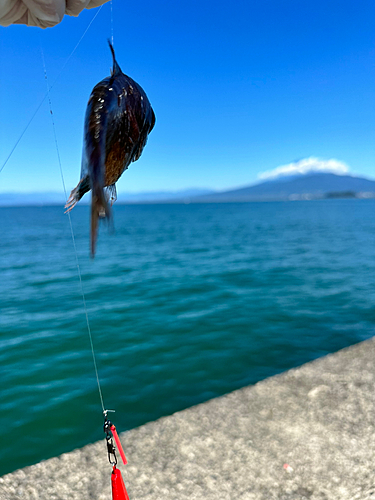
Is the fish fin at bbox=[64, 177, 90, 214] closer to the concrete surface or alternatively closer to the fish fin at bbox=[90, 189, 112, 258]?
the fish fin at bbox=[90, 189, 112, 258]

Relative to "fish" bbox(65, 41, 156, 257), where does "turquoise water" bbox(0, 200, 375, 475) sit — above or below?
below

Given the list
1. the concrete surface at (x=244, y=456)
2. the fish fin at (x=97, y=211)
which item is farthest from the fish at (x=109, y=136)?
the concrete surface at (x=244, y=456)

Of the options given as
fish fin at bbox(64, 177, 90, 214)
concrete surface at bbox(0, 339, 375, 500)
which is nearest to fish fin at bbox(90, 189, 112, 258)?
fish fin at bbox(64, 177, 90, 214)

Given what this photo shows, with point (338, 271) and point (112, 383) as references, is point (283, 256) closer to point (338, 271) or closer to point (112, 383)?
point (338, 271)

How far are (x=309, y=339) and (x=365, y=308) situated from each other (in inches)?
146

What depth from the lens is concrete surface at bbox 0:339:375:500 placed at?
3.49m

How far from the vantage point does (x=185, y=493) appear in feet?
11.4

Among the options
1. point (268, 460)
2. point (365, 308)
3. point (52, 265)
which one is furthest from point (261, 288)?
point (52, 265)

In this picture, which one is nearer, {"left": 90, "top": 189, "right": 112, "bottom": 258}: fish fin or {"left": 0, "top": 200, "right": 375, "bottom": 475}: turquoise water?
{"left": 90, "top": 189, "right": 112, "bottom": 258}: fish fin

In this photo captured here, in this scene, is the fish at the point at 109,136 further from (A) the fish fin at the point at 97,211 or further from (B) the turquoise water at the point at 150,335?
(B) the turquoise water at the point at 150,335

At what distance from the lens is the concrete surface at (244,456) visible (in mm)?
3486

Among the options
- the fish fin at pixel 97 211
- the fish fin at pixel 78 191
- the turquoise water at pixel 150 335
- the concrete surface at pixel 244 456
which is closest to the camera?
the fish fin at pixel 97 211

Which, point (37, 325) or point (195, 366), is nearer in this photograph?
point (195, 366)

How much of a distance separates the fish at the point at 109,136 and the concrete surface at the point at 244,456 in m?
2.84
